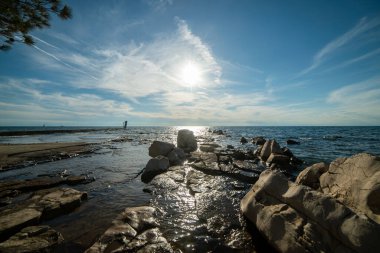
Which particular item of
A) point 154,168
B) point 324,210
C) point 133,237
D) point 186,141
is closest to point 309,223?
point 324,210

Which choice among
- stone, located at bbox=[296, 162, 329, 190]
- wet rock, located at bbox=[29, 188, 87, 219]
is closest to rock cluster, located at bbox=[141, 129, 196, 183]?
wet rock, located at bbox=[29, 188, 87, 219]

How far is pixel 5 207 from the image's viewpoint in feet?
23.5

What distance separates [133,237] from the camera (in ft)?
17.6

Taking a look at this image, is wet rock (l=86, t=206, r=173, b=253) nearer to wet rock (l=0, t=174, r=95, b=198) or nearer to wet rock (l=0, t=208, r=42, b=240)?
wet rock (l=0, t=208, r=42, b=240)

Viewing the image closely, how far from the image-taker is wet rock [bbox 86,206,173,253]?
4926 millimetres

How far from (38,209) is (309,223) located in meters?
7.96

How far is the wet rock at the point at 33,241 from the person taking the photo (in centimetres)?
456

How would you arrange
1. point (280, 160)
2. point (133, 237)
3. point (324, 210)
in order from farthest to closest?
point (280, 160)
point (133, 237)
point (324, 210)

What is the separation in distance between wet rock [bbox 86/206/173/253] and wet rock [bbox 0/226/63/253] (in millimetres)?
1062

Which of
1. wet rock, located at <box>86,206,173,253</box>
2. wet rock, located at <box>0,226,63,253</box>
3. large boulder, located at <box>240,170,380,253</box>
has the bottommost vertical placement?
wet rock, located at <box>86,206,173,253</box>

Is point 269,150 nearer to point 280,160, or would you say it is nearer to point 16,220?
point 280,160

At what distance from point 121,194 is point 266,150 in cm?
1429

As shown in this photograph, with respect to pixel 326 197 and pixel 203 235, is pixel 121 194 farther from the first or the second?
pixel 326 197

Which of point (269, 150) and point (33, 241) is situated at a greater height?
point (269, 150)
